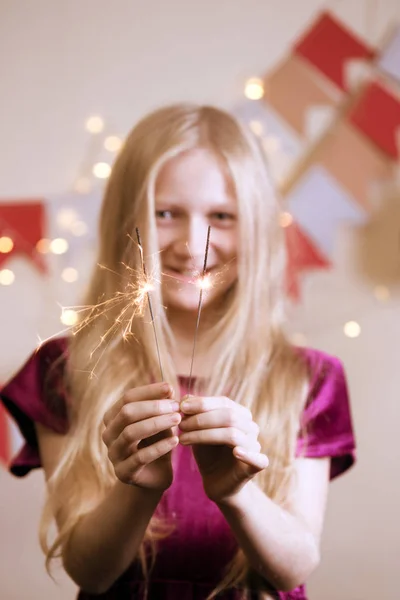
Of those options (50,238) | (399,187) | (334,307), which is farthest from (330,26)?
(50,238)

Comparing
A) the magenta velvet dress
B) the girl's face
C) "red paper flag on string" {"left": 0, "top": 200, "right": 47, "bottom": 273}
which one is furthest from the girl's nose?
"red paper flag on string" {"left": 0, "top": 200, "right": 47, "bottom": 273}

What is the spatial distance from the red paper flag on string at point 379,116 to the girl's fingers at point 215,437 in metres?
0.58

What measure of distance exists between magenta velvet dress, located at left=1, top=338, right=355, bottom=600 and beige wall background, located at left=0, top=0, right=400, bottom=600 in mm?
70

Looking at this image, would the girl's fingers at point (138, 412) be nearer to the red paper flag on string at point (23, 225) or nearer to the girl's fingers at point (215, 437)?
the girl's fingers at point (215, 437)

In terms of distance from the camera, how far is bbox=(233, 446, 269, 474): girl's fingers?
65 cm

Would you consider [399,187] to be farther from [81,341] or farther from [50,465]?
[50,465]

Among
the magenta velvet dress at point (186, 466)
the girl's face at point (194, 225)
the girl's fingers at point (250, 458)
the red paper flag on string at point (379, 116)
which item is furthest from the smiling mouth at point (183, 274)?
the red paper flag on string at point (379, 116)

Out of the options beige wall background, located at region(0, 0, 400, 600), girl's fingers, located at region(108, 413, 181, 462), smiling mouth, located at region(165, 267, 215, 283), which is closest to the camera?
girl's fingers, located at region(108, 413, 181, 462)

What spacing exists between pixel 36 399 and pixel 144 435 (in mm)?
316

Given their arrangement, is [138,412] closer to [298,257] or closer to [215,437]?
[215,437]

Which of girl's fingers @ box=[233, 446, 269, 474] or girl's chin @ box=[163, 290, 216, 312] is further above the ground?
girl's chin @ box=[163, 290, 216, 312]

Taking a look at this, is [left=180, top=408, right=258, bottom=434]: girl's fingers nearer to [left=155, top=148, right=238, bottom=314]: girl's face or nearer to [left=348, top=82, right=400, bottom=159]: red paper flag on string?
[left=155, top=148, right=238, bottom=314]: girl's face

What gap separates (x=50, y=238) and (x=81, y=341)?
0.23 meters

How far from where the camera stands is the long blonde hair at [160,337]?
858 mm
